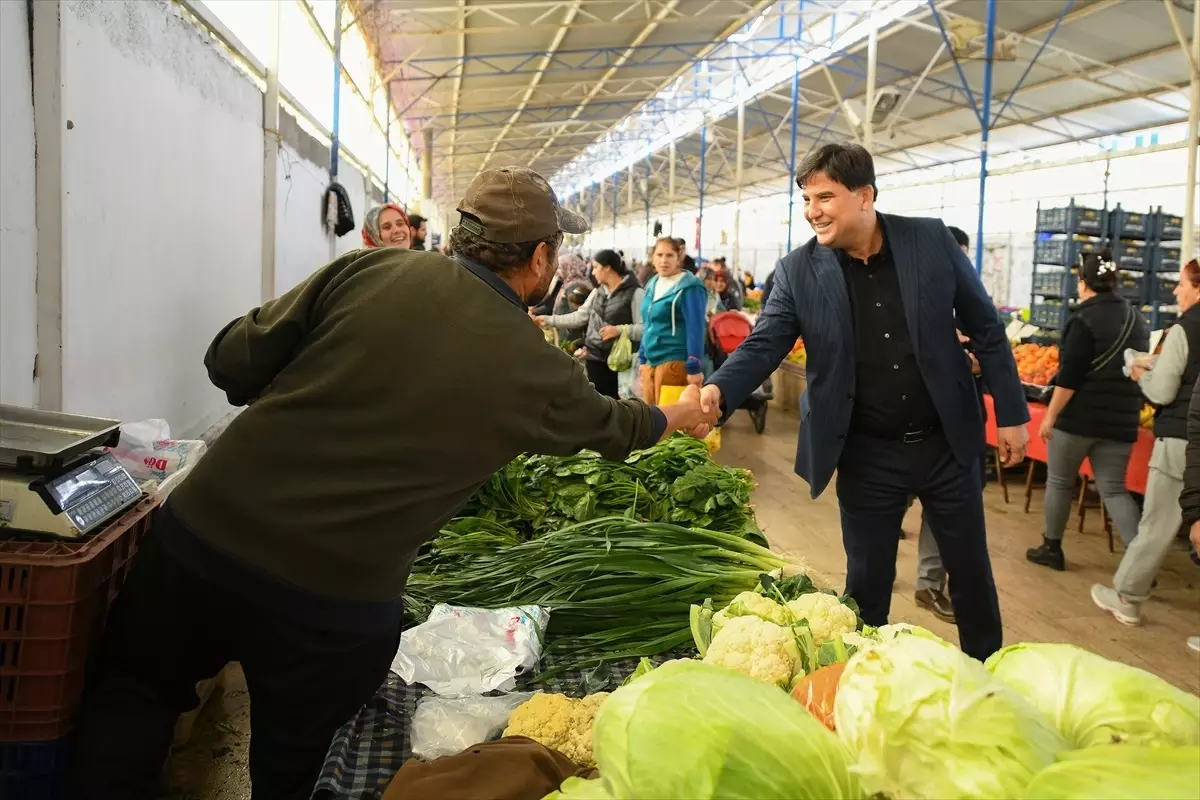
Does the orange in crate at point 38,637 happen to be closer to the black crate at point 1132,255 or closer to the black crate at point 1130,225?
the black crate at point 1130,225

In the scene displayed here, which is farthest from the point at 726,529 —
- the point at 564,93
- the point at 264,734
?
the point at 564,93

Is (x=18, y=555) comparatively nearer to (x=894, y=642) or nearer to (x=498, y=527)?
(x=894, y=642)

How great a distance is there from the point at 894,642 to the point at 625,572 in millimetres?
1808

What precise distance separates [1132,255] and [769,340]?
1020 cm

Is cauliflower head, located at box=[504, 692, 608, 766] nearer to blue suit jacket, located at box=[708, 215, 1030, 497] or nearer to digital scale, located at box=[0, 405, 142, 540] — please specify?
digital scale, located at box=[0, 405, 142, 540]

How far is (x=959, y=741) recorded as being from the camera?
0.77m

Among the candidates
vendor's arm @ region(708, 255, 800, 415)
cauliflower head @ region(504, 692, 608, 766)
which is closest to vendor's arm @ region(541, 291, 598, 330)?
vendor's arm @ region(708, 255, 800, 415)

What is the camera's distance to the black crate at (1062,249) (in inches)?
404

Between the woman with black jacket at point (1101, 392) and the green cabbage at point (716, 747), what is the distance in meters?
A: 4.63

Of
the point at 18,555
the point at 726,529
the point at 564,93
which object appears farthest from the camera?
the point at 564,93

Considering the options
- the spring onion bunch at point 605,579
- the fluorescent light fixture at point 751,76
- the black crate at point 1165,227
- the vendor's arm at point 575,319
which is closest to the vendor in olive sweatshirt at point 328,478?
the spring onion bunch at point 605,579

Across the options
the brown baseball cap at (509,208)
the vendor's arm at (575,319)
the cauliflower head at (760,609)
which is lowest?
the cauliflower head at (760,609)

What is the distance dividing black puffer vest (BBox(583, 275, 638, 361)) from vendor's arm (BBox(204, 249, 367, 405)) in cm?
485

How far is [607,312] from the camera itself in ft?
21.5
